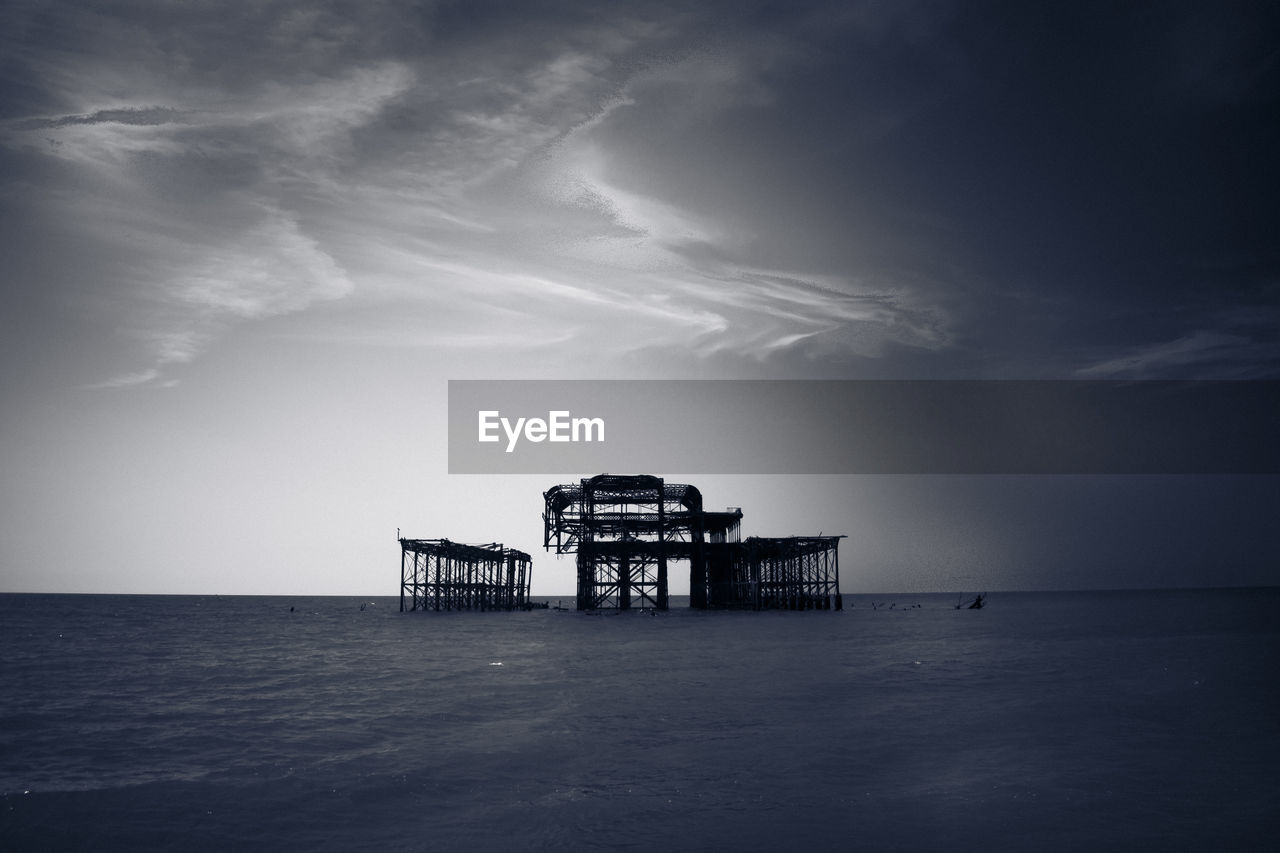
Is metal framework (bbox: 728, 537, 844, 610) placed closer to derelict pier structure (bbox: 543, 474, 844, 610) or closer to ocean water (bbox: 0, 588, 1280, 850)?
derelict pier structure (bbox: 543, 474, 844, 610)

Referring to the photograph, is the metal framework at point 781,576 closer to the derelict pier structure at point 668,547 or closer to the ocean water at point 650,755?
the derelict pier structure at point 668,547

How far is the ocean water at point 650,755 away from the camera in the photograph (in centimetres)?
1130

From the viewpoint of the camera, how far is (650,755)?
15.8 metres

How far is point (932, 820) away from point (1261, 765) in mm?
7170

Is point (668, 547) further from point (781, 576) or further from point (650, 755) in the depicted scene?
point (650, 755)

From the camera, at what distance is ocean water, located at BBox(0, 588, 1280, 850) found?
37.1 ft

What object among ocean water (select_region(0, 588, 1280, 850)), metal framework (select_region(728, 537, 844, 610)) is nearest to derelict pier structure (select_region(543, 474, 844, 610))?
metal framework (select_region(728, 537, 844, 610))

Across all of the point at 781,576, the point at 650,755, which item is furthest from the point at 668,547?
the point at 650,755

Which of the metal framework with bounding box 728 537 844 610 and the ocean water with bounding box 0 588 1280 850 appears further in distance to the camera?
the metal framework with bounding box 728 537 844 610

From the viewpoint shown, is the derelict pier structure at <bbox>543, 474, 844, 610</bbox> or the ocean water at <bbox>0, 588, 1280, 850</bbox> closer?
the ocean water at <bbox>0, 588, 1280, 850</bbox>

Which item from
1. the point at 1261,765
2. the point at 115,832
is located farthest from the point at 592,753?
the point at 1261,765

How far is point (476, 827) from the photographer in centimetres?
1151

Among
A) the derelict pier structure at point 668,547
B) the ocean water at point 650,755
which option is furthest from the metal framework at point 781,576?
the ocean water at point 650,755

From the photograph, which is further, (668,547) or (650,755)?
(668,547)
